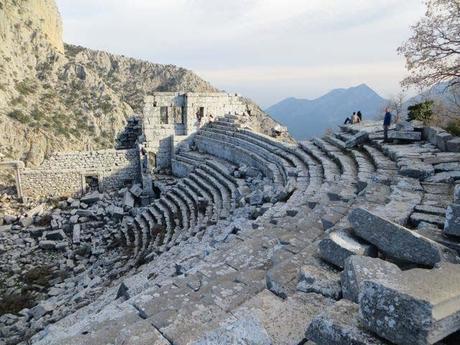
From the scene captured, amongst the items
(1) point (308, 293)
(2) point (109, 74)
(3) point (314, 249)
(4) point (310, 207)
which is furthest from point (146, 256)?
(2) point (109, 74)

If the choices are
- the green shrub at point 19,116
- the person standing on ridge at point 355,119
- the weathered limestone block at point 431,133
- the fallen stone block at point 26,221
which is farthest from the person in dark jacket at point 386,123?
the green shrub at point 19,116

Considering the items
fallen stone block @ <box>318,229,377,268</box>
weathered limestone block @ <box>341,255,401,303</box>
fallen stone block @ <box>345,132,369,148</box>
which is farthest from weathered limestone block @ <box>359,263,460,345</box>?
fallen stone block @ <box>345,132,369,148</box>

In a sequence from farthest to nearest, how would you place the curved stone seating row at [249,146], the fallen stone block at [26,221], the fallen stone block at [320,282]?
the fallen stone block at [26,221] → the curved stone seating row at [249,146] → the fallen stone block at [320,282]

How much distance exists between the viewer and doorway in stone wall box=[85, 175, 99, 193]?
16906 millimetres

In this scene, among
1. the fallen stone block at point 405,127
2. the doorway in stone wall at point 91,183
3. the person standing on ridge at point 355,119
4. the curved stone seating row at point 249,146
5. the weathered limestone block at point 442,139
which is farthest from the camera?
the doorway in stone wall at point 91,183

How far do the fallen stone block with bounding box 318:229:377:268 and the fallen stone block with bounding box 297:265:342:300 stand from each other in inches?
5.3

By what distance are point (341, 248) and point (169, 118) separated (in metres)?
15.8

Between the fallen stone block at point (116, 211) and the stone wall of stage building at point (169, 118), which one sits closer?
the fallen stone block at point (116, 211)

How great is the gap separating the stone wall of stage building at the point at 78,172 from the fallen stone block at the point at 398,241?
50.7 ft

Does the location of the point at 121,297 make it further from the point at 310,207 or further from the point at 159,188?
the point at 159,188

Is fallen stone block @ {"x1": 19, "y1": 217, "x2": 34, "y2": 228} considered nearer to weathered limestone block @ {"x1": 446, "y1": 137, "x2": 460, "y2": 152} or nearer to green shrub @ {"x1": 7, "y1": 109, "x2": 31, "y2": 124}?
weathered limestone block @ {"x1": 446, "y1": 137, "x2": 460, "y2": 152}

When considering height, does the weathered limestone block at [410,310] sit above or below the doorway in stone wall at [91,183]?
above

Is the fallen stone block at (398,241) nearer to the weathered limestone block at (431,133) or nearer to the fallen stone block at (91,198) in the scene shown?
the weathered limestone block at (431,133)

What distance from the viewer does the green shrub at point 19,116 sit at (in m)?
28.6
